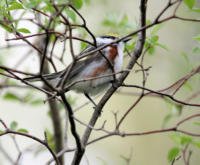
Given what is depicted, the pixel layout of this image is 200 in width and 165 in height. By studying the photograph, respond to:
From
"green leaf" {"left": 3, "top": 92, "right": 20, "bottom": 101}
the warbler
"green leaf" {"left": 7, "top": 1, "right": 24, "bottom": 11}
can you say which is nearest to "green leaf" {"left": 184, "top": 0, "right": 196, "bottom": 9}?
"green leaf" {"left": 7, "top": 1, "right": 24, "bottom": 11}

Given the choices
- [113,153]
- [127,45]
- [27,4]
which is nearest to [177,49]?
[113,153]

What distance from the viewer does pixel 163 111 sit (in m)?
6.22

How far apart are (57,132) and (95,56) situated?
2.08ft

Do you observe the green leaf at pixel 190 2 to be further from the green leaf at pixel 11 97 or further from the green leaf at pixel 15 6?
the green leaf at pixel 11 97

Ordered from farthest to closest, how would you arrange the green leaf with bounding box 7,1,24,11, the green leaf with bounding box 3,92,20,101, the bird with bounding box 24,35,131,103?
the green leaf with bounding box 3,92,20,101 < the bird with bounding box 24,35,131,103 < the green leaf with bounding box 7,1,24,11

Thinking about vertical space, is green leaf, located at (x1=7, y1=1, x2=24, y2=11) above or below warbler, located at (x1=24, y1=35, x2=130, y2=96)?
above

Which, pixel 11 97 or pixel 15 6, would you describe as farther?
pixel 11 97

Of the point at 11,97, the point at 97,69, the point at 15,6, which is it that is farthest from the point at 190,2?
the point at 11,97

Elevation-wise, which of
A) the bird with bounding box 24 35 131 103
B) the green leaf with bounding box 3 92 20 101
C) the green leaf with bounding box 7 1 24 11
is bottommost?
the green leaf with bounding box 3 92 20 101

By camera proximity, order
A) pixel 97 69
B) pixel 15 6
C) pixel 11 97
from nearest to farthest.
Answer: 1. pixel 15 6
2. pixel 97 69
3. pixel 11 97

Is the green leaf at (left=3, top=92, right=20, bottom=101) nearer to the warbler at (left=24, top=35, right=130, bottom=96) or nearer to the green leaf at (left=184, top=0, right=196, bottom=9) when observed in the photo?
the warbler at (left=24, top=35, right=130, bottom=96)

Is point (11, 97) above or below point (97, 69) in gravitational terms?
below

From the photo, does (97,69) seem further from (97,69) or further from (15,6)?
(15,6)

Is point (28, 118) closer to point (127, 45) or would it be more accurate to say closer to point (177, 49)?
point (177, 49)
